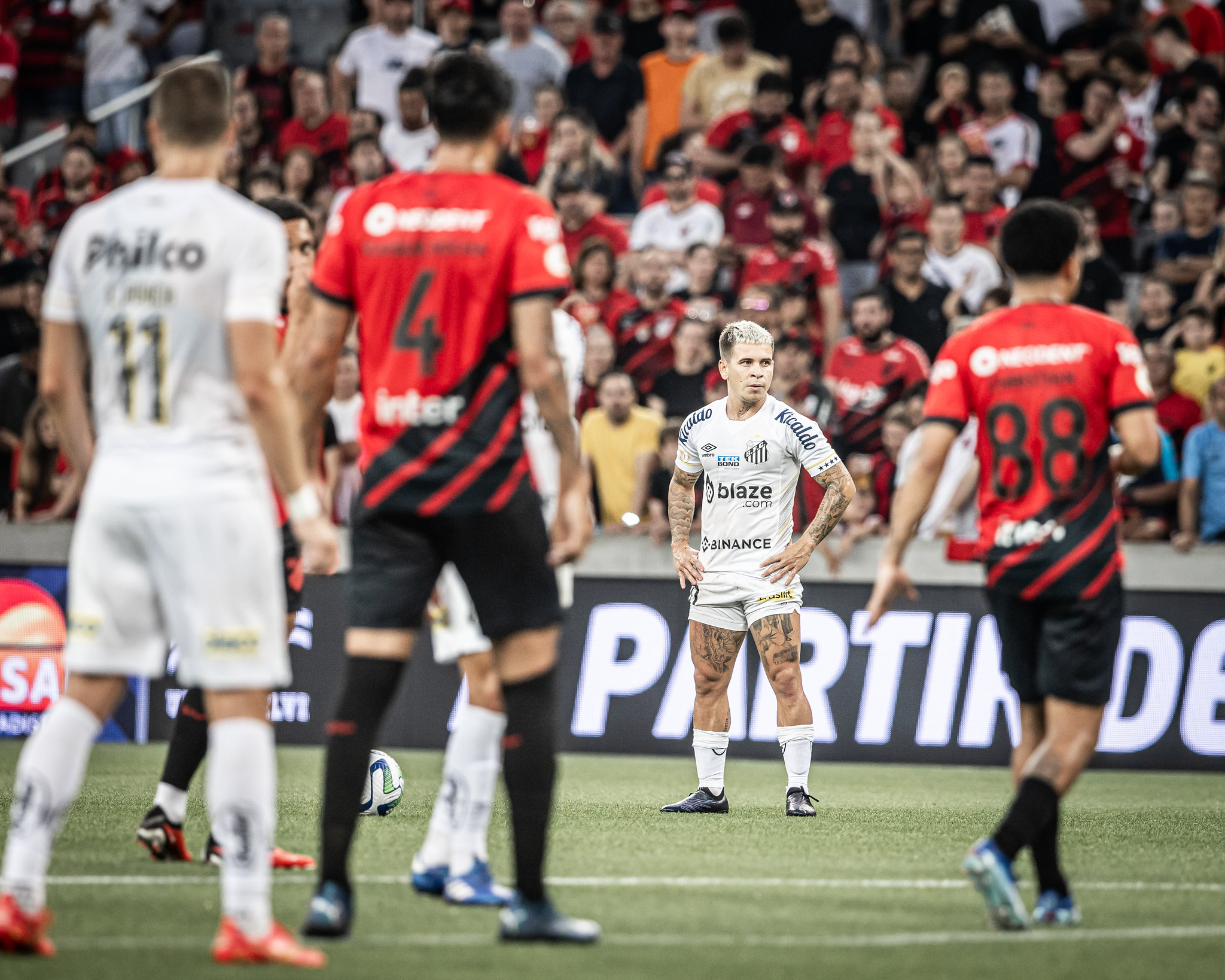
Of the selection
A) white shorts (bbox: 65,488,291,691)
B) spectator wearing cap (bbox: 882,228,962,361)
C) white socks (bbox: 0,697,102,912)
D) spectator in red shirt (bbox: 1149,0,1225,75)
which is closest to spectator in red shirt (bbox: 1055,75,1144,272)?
spectator in red shirt (bbox: 1149,0,1225,75)

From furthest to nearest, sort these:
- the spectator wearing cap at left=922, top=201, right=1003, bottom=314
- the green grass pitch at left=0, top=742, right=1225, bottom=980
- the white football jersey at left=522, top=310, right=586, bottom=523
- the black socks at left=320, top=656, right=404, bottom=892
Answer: the spectator wearing cap at left=922, top=201, right=1003, bottom=314 < the white football jersey at left=522, top=310, right=586, bottom=523 < the black socks at left=320, top=656, right=404, bottom=892 < the green grass pitch at left=0, top=742, right=1225, bottom=980

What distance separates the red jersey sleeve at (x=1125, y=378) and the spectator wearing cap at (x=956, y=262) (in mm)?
9273

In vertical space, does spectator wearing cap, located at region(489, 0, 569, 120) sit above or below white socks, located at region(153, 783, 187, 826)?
above

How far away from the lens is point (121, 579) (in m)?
4.74

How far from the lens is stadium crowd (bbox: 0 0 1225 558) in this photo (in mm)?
13945

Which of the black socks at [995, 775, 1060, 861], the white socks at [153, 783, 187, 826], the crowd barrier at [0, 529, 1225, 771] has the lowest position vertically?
the crowd barrier at [0, 529, 1225, 771]

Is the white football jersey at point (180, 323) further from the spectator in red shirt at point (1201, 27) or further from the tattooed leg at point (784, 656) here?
the spectator in red shirt at point (1201, 27)

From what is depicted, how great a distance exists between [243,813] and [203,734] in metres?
2.22

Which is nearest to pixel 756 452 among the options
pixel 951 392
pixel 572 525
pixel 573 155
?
pixel 951 392

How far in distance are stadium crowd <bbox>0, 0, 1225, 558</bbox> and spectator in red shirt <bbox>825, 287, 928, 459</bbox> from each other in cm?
2

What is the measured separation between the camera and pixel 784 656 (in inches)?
364

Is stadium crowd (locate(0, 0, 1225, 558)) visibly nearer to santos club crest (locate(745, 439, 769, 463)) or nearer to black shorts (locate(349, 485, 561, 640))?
santos club crest (locate(745, 439, 769, 463))

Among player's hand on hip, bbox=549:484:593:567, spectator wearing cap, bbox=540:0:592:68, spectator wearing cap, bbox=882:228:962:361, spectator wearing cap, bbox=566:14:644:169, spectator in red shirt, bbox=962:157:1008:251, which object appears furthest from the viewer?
spectator wearing cap, bbox=540:0:592:68

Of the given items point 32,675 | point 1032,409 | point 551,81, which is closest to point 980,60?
Result: point 551,81
